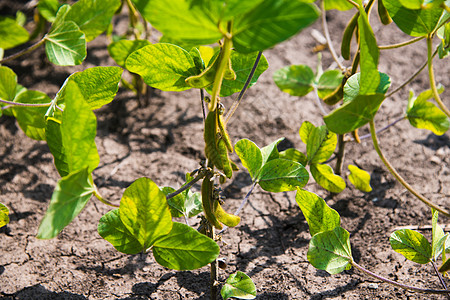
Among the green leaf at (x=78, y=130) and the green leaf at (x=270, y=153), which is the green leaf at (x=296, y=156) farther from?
the green leaf at (x=78, y=130)

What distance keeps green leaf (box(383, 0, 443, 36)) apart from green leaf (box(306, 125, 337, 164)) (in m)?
0.35

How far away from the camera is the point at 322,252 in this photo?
0.88 m

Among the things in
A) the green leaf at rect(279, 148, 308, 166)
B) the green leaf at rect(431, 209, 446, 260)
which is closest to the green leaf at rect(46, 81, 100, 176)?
the green leaf at rect(279, 148, 308, 166)

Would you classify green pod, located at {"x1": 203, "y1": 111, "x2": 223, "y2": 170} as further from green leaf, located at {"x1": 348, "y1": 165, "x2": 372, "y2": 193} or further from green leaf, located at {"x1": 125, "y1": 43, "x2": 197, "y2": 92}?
green leaf, located at {"x1": 348, "y1": 165, "x2": 372, "y2": 193}

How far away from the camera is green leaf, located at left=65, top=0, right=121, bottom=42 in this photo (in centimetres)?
117

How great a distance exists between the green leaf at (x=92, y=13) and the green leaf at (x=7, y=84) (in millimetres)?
232

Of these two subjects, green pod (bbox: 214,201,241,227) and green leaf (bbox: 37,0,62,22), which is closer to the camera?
green pod (bbox: 214,201,241,227)

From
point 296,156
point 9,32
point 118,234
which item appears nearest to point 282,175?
point 296,156

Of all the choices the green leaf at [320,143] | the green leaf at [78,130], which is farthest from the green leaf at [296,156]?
the green leaf at [78,130]

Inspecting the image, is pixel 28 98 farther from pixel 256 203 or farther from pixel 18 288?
pixel 256 203

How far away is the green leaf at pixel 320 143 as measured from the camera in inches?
43.4

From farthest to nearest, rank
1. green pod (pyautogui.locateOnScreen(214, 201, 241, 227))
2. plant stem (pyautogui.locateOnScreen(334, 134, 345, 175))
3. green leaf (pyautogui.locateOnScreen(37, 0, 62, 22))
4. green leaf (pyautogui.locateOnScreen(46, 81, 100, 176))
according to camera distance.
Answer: green leaf (pyautogui.locateOnScreen(37, 0, 62, 22)), plant stem (pyautogui.locateOnScreen(334, 134, 345, 175)), green pod (pyautogui.locateOnScreen(214, 201, 241, 227)), green leaf (pyautogui.locateOnScreen(46, 81, 100, 176))

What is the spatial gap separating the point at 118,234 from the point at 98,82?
34 centimetres

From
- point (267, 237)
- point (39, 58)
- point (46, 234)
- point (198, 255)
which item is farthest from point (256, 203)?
point (39, 58)
